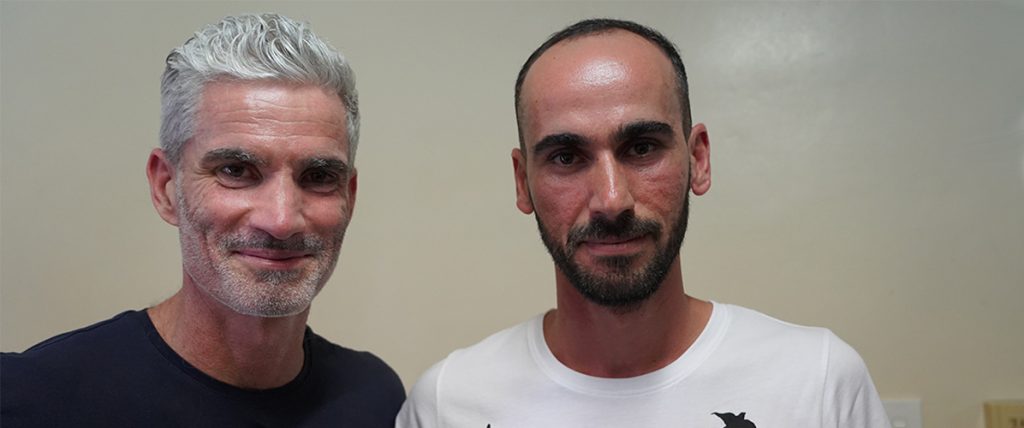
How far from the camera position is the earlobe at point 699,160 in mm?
1133

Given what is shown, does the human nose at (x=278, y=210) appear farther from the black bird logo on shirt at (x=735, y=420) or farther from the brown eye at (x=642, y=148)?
the black bird logo on shirt at (x=735, y=420)

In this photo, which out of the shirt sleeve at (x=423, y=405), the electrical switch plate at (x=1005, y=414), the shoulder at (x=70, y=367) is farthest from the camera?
the electrical switch plate at (x=1005, y=414)

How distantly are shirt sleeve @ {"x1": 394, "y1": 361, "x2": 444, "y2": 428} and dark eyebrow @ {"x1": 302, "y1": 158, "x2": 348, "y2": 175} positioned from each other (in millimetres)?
380

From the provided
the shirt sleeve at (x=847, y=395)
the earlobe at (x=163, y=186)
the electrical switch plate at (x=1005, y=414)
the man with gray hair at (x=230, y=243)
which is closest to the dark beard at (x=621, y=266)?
the shirt sleeve at (x=847, y=395)

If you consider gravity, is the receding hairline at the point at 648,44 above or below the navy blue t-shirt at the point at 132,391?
above

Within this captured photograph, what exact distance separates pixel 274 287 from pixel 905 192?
1284 millimetres

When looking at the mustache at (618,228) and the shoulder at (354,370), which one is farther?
the shoulder at (354,370)

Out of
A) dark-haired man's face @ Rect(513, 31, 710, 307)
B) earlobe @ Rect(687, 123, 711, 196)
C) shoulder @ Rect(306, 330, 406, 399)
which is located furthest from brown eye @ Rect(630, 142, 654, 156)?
shoulder @ Rect(306, 330, 406, 399)

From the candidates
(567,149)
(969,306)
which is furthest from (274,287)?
(969,306)

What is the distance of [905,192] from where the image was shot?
152 centimetres

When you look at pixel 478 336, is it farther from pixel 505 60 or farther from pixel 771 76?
pixel 771 76

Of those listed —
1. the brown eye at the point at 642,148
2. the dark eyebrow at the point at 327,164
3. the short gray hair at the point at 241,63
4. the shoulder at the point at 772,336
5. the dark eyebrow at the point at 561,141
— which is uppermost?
the short gray hair at the point at 241,63

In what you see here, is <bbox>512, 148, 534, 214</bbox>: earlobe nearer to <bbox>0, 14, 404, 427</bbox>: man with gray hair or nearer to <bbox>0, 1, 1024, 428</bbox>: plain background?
<bbox>0, 14, 404, 427</bbox>: man with gray hair

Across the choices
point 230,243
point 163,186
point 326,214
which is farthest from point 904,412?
point 163,186
